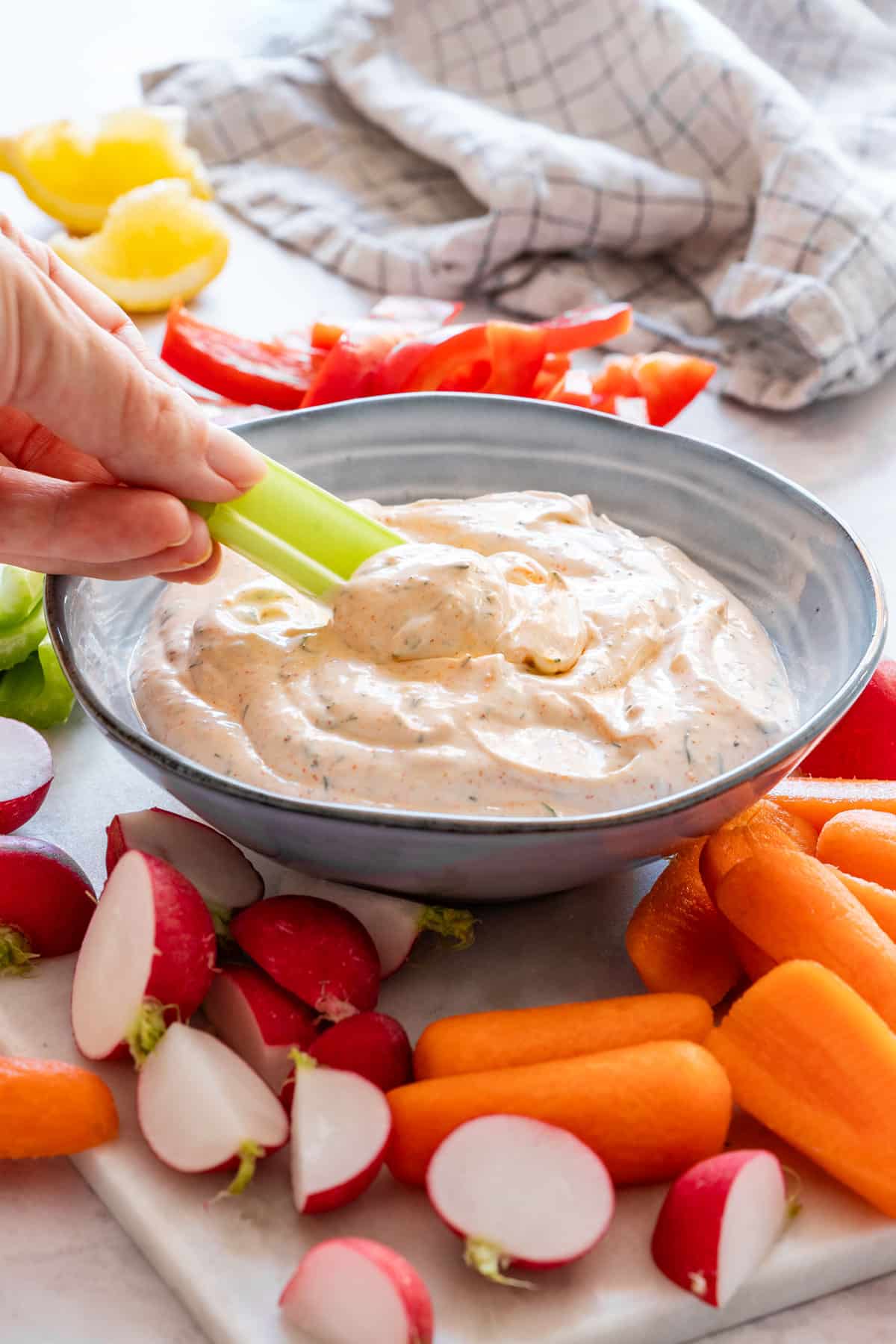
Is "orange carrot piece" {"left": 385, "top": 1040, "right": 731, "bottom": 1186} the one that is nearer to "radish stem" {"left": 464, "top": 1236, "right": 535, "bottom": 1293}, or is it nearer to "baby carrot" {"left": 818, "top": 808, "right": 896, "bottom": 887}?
"radish stem" {"left": 464, "top": 1236, "right": 535, "bottom": 1293}

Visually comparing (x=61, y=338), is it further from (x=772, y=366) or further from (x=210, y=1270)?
(x=772, y=366)

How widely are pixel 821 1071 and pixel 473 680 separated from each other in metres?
0.53

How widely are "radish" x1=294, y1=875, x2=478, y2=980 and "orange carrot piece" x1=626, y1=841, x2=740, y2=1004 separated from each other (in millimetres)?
179

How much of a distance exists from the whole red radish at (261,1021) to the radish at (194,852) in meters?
0.11

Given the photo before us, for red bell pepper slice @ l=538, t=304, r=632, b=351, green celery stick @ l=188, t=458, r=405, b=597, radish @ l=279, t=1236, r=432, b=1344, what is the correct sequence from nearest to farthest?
radish @ l=279, t=1236, r=432, b=1344 → green celery stick @ l=188, t=458, r=405, b=597 → red bell pepper slice @ l=538, t=304, r=632, b=351

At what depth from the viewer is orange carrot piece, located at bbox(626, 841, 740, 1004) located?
1443 millimetres

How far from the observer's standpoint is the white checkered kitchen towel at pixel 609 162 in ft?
9.31

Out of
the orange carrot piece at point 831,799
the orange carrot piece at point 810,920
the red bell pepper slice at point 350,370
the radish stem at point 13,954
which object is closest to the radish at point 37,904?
the radish stem at point 13,954

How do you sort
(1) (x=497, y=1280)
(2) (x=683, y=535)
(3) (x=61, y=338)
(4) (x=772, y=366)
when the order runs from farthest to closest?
1. (4) (x=772, y=366)
2. (2) (x=683, y=535)
3. (3) (x=61, y=338)
4. (1) (x=497, y=1280)

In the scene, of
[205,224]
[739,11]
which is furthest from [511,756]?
[739,11]

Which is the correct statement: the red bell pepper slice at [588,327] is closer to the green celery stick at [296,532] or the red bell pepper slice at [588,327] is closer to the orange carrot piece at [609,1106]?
the green celery stick at [296,532]

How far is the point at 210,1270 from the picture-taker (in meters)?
1.20

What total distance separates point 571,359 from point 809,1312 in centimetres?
203

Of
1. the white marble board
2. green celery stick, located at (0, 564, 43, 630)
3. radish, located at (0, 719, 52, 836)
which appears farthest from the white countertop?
green celery stick, located at (0, 564, 43, 630)
